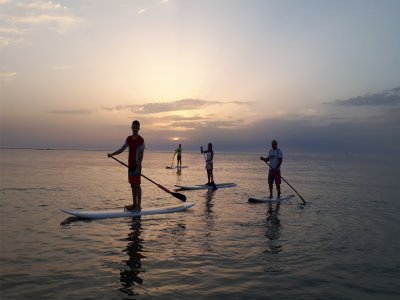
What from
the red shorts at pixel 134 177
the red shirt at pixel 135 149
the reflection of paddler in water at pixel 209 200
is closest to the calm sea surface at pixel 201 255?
the reflection of paddler in water at pixel 209 200

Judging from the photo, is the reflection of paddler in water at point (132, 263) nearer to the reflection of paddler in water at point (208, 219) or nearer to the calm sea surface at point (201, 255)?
the calm sea surface at point (201, 255)

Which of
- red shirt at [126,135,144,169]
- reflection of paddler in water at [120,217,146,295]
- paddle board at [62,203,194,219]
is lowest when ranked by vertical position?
reflection of paddler in water at [120,217,146,295]

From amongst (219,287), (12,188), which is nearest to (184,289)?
(219,287)

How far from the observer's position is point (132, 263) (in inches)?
282

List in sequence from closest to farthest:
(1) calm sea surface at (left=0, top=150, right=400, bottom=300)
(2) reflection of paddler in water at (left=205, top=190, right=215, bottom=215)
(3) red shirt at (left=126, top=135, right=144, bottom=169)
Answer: (1) calm sea surface at (left=0, top=150, right=400, bottom=300) → (3) red shirt at (left=126, top=135, right=144, bottom=169) → (2) reflection of paddler in water at (left=205, top=190, right=215, bottom=215)

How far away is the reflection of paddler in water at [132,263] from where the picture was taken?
239 inches

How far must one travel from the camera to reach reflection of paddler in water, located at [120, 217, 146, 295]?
6.06m

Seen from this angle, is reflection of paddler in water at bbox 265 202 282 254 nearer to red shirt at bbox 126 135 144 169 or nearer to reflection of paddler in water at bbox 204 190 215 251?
reflection of paddler in water at bbox 204 190 215 251

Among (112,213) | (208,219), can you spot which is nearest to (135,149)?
(112,213)

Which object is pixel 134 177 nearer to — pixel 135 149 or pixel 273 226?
pixel 135 149

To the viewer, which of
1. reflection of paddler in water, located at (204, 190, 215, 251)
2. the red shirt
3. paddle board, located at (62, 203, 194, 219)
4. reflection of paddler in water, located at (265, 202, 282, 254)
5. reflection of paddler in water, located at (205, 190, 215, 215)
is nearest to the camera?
reflection of paddler in water, located at (265, 202, 282, 254)

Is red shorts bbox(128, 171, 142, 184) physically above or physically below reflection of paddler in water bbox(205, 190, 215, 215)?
above

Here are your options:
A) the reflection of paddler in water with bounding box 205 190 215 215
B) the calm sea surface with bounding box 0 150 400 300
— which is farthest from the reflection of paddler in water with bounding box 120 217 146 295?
the reflection of paddler in water with bounding box 205 190 215 215

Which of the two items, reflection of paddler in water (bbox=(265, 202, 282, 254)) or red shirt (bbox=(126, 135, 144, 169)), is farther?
red shirt (bbox=(126, 135, 144, 169))
